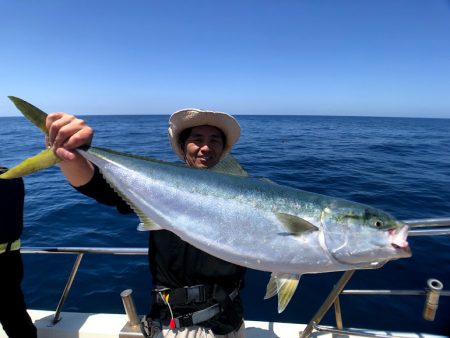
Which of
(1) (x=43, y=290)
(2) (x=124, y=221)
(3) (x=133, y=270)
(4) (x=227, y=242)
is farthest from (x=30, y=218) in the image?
(4) (x=227, y=242)

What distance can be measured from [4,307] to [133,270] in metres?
3.89

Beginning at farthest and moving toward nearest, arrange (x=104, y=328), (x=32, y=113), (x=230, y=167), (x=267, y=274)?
1. (x=267, y=274)
2. (x=104, y=328)
3. (x=230, y=167)
4. (x=32, y=113)

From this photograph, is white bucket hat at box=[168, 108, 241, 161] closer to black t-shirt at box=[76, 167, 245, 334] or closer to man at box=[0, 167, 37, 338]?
black t-shirt at box=[76, 167, 245, 334]

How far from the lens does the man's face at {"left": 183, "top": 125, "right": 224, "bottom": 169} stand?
312cm

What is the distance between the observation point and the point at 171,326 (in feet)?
8.63

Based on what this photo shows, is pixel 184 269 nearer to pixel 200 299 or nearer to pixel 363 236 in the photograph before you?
pixel 200 299

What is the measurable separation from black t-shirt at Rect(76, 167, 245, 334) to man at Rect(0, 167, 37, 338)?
187 cm

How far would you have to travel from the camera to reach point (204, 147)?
→ 10.3ft

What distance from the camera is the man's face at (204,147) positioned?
3.12 m

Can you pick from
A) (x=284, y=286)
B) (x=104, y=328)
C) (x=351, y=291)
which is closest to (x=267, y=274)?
(x=351, y=291)

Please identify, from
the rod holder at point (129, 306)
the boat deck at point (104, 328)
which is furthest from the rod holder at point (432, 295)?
the rod holder at point (129, 306)

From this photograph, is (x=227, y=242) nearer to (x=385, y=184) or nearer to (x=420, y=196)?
(x=420, y=196)

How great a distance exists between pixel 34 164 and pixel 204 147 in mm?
1536

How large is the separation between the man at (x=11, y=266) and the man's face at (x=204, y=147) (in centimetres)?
253
